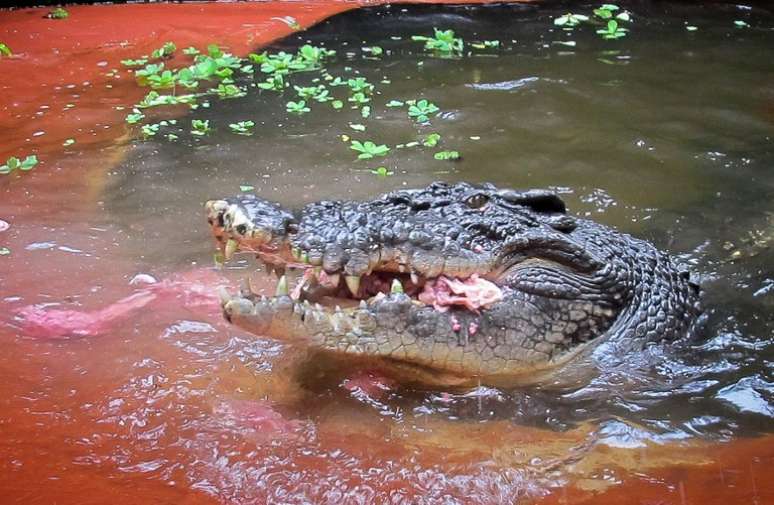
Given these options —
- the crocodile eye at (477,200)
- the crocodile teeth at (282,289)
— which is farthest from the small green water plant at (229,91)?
the crocodile teeth at (282,289)

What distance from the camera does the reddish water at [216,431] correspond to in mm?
2951

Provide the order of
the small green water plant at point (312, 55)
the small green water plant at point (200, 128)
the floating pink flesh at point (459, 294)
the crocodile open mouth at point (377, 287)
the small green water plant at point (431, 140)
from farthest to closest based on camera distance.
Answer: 1. the small green water plant at point (312, 55)
2. the small green water plant at point (200, 128)
3. the small green water plant at point (431, 140)
4. the floating pink flesh at point (459, 294)
5. the crocodile open mouth at point (377, 287)

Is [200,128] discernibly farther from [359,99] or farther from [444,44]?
[444,44]

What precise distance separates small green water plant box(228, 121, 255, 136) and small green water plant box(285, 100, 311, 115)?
0.49 metres

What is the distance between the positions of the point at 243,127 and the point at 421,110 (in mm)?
1708

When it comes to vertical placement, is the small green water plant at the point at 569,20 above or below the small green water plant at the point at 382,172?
above

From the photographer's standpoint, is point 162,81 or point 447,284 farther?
point 162,81

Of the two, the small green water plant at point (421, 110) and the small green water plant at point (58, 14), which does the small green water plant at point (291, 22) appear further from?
the small green water plant at point (421, 110)

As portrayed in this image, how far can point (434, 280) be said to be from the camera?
357 cm

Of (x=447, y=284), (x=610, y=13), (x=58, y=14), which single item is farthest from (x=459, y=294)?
(x=58, y=14)

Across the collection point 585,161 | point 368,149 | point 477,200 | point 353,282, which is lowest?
point 585,161

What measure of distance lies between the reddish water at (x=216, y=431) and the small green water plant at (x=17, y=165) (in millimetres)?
1501

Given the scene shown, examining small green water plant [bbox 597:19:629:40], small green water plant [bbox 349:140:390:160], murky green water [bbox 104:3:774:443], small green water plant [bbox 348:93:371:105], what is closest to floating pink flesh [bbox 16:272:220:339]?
murky green water [bbox 104:3:774:443]

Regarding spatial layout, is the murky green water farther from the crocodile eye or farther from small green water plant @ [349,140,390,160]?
the crocodile eye
